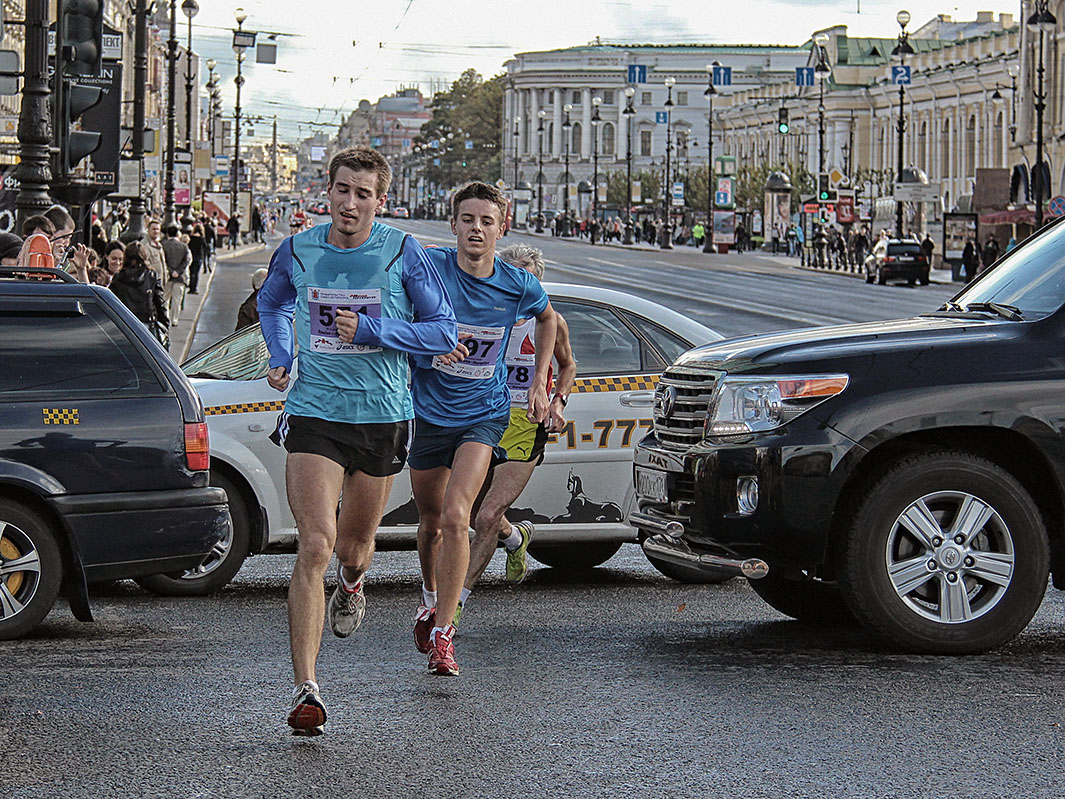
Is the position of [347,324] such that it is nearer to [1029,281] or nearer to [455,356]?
[455,356]

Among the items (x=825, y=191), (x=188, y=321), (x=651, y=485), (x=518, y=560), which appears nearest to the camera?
(x=651, y=485)

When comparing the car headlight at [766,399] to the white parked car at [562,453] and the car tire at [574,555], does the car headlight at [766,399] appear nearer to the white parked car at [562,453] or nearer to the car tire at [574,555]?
the white parked car at [562,453]

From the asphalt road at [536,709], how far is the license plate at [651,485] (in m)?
0.59

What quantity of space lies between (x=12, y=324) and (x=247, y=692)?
2.14 m

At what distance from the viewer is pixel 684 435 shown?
25.2 feet

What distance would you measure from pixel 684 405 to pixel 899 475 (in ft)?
3.16

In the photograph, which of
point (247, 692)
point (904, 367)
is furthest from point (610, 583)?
point (247, 692)

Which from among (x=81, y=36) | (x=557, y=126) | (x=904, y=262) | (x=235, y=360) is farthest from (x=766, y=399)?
(x=557, y=126)

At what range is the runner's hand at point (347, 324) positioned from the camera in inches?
242

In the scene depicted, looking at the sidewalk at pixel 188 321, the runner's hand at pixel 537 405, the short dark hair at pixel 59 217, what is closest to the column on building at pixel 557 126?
the sidewalk at pixel 188 321

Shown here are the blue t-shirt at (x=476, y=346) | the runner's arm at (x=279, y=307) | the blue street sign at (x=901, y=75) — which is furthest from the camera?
the blue street sign at (x=901, y=75)

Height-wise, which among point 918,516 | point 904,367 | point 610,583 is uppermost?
point 904,367

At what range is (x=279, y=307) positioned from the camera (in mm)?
6531

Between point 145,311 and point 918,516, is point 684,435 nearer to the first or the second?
point 918,516
